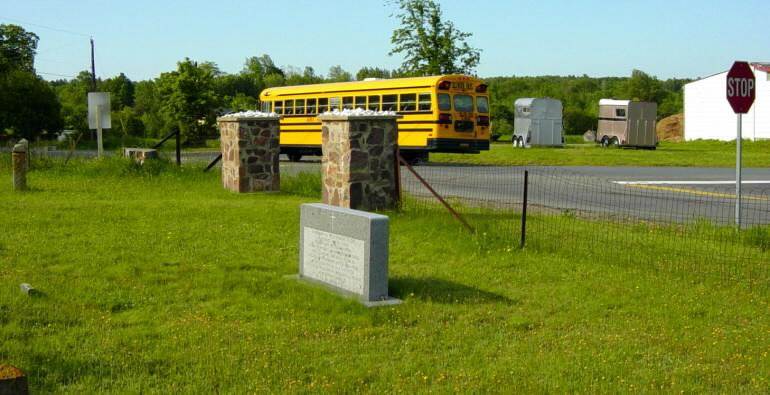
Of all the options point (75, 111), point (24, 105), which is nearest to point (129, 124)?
point (75, 111)

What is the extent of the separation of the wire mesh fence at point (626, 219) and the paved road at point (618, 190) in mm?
23

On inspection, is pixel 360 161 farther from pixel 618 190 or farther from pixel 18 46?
pixel 18 46

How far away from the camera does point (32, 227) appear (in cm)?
1191

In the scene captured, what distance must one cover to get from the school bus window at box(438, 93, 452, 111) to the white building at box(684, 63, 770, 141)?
31194 mm

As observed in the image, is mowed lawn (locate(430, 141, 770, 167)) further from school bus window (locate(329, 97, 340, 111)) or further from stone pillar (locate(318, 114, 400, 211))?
stone pillar (locate(318, 114, 400, 211))

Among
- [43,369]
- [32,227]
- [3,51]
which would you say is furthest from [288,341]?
[3,51]

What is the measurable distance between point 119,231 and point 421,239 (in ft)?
12.7

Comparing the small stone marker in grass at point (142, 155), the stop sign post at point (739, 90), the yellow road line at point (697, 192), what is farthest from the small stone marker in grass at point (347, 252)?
the small stone marker in grass at point (142, 155)

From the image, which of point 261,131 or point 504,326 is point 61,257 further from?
point 261,131

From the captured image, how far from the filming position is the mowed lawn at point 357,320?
235 inches

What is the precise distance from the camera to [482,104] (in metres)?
27.8

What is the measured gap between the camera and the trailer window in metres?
26.9

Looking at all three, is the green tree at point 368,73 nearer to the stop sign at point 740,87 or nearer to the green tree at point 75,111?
the green tree at point 75,111

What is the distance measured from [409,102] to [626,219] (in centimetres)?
1408
